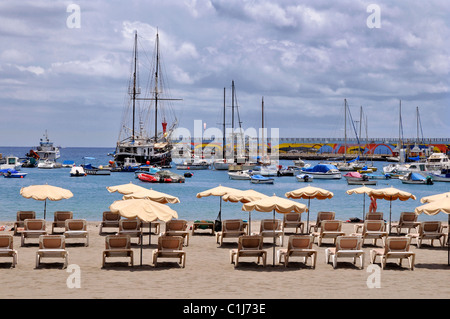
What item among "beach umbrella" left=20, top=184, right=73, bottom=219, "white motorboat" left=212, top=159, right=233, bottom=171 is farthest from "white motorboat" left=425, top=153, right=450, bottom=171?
"beach umbrella" left=20, top=184, right=73, bottom=219

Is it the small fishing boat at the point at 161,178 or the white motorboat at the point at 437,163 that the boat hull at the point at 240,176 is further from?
the white motorboat at the point at 437,163

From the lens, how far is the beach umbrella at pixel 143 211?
47.6 feet

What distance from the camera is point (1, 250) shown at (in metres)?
14.6

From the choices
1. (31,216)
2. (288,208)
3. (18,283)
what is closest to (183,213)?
(31,216)

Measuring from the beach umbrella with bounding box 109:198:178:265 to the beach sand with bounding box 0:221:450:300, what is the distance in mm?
1358

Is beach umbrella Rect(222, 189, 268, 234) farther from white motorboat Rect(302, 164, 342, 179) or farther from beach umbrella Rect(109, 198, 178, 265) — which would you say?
white motorboat Rect(302, 164, 342, 179)

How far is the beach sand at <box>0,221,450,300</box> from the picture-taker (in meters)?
12.1

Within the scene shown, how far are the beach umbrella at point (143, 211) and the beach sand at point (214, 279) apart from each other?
1358mm

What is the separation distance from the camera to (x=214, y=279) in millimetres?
13805

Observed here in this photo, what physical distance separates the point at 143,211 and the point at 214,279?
2.51m

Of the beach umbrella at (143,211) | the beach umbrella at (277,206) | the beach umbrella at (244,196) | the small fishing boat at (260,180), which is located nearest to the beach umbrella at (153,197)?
the beach umbrella at (244,196)
